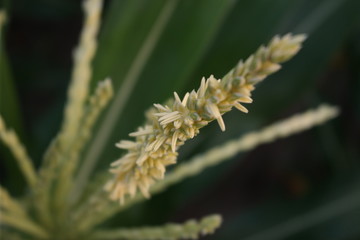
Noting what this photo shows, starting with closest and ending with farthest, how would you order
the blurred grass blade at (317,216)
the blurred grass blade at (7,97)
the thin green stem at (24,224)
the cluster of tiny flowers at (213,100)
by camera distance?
the cluster of tiny flowers at (213,100)
the thin green stem at (24,224)
the blurred grass blade at (7,97)
the blurred grass blade at (317,216)

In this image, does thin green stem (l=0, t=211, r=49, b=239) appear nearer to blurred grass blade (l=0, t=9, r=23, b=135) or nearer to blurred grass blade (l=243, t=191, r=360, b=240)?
blurred grass blade (l=0, t=9, r=23, b=135)

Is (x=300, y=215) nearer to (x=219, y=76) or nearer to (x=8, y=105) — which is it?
(x=8, y=105)

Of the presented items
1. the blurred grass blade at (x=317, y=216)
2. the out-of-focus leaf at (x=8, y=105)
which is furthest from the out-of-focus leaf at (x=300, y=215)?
the out-of-focus leaf at (x=8, y=105)

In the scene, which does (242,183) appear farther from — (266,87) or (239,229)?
(266,87)

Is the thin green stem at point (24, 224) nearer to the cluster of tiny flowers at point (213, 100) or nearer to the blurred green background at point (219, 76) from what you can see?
the blurred green background at point (219, 76)

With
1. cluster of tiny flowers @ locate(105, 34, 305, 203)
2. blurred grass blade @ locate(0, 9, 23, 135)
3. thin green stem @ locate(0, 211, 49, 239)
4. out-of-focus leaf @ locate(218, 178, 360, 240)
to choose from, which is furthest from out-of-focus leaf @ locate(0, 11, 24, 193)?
out-of-focus leaf @ locate(218, 178, 360, 240)

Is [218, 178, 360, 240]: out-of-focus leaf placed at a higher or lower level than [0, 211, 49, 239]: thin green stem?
higher

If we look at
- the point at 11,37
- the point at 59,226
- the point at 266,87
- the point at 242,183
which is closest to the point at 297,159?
the point at 242,183

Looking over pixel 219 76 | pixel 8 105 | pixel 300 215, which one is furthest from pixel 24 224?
pixel 300 215
